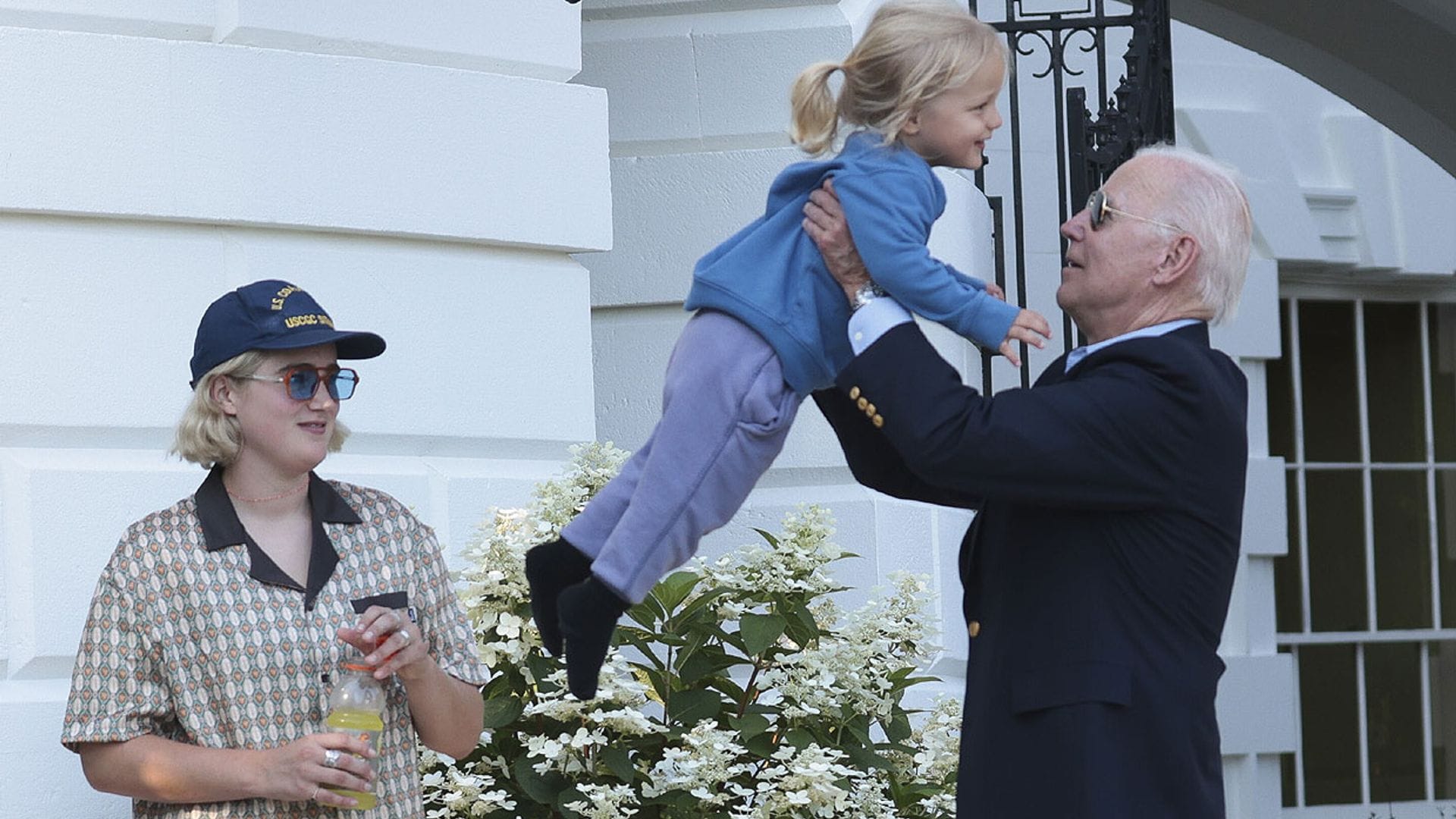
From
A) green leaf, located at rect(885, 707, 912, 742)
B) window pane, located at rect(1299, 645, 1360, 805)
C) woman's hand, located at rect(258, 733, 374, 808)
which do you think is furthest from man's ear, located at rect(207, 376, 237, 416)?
window pane, located at rect(1299, 645, 1360, 805)

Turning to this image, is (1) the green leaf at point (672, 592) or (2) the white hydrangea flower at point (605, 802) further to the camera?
(1) the green leaf at point (672, 592)

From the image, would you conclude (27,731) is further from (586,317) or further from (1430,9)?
(1430,9)

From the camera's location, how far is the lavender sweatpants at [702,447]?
260 centimetres

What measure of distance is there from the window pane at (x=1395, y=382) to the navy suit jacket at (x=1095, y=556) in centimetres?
756

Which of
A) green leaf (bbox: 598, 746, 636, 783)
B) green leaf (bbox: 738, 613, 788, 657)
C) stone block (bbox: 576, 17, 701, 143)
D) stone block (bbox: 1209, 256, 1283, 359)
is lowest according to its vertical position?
green leaf (bbox: 598, 746, 636, 783)

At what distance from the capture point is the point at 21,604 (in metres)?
3.63

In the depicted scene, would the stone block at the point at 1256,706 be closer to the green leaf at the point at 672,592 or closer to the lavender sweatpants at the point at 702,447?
the green leaf at the point at 672,592

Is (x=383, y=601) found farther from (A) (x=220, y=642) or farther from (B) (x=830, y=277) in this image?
(B) (x=830, y=277)

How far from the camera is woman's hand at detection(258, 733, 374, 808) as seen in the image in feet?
9.22

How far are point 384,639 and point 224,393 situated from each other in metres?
0.48

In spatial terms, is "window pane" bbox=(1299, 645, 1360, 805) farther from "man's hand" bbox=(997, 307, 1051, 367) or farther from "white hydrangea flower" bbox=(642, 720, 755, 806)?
"man's hand" bbox=(997, 307, 1051, 367)

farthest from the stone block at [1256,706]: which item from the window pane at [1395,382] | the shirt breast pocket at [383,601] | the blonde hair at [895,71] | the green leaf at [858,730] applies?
the blonde hair at [895,71]

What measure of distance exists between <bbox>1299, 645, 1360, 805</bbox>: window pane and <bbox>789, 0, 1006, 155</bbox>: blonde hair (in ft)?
24.1

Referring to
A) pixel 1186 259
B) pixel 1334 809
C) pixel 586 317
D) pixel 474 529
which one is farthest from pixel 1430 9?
pixel 1186 259
